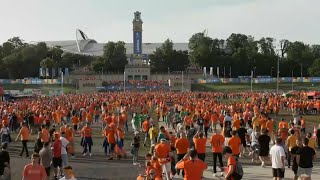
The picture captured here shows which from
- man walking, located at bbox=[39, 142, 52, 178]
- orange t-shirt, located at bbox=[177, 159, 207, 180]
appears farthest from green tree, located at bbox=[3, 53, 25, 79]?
orange t-shirt, located at bbox=[177, 159, 207, 180]

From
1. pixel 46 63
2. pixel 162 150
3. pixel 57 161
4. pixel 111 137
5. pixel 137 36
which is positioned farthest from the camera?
pixel 137 36

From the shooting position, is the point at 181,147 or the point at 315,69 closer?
the point at 181,147

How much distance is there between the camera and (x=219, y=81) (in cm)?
9175

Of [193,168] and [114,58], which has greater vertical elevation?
[114,58]

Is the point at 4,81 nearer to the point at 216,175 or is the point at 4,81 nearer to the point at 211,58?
the point at 211,58

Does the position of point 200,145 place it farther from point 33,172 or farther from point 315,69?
point 315,69

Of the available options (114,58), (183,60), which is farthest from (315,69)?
(114,58)

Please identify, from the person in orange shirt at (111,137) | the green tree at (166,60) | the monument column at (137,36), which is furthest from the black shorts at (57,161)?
the green tree at (166,60)

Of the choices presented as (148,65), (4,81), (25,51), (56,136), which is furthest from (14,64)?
(56,136)

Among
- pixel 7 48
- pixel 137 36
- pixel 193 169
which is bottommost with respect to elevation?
pixel 193 169

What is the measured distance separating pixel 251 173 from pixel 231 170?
5039 mm

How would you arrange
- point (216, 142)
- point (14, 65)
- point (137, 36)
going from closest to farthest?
point (216, 142)
point (137, 36)
point (14, 65)

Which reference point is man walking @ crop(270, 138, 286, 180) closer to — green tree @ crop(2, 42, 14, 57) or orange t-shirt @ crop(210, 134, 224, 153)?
orange t-shirt @ crop(210, 134, 224, 153)

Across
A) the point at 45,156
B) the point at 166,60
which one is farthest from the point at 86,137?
the point at 166,60
